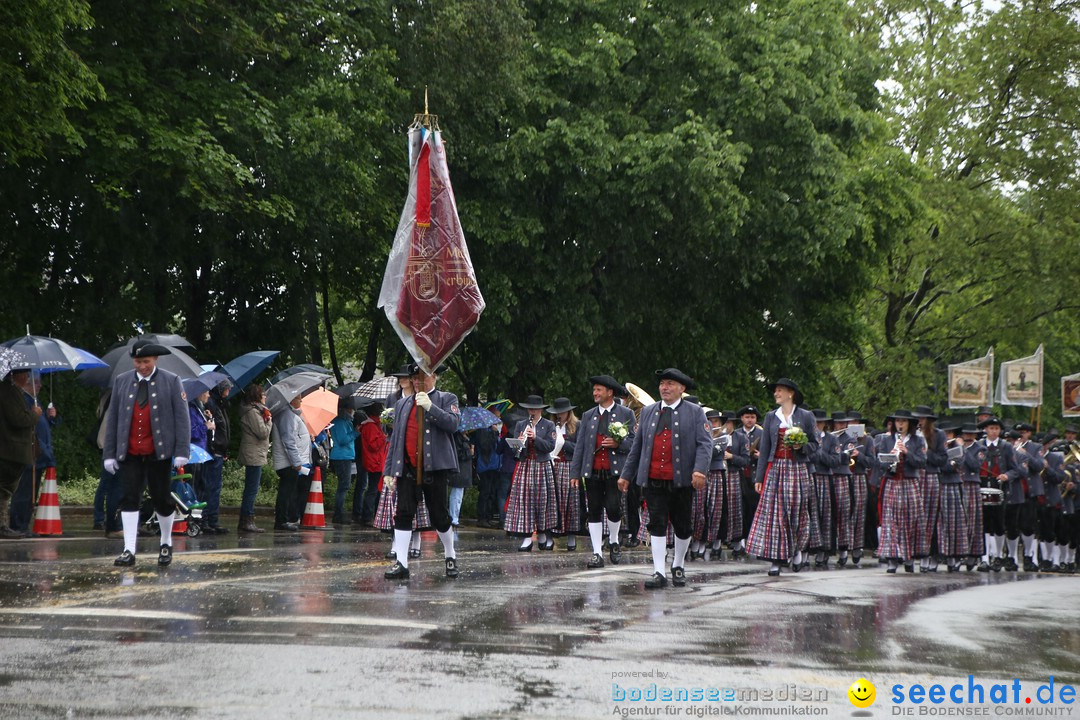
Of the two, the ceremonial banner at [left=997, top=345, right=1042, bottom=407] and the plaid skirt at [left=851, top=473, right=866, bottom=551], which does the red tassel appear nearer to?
Result: the plaid skirt at [left=851, top=473, right=866, bottom=551]

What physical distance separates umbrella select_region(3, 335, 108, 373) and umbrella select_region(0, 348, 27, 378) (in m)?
0.06

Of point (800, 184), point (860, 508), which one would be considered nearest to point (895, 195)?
point (800, 184)

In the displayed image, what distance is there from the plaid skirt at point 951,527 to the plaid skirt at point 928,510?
0.08 m

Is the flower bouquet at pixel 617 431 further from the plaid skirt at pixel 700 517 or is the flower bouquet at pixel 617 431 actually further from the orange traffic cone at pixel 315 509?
the orange traffic cone at pixel 315 509

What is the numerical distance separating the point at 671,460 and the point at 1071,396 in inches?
862

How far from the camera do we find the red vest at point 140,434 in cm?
1404

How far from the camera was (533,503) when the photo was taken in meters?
19.2

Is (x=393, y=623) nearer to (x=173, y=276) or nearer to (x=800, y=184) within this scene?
(x=173, y=276)

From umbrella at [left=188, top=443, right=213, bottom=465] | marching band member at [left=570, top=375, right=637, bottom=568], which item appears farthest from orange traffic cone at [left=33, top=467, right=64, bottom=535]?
marching band member at [left=570, top=375, right=637, bottom=568]

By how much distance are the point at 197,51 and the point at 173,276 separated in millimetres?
4868

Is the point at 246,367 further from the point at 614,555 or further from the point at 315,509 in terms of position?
the point at 614,555

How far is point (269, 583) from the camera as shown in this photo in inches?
498

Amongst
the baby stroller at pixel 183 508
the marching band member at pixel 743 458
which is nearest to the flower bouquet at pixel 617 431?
the marching band member at pixel 743 458

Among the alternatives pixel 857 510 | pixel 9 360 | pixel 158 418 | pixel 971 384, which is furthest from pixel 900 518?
pixel 971 384
